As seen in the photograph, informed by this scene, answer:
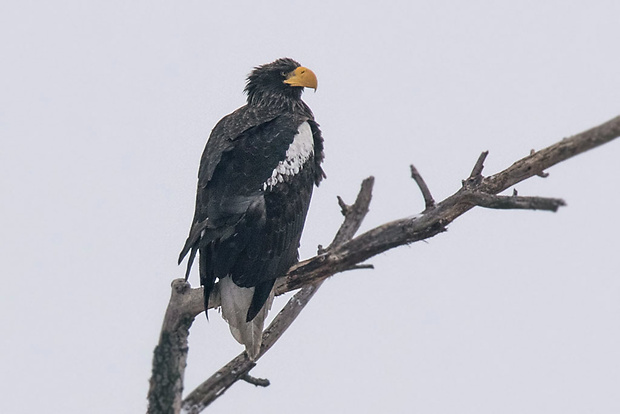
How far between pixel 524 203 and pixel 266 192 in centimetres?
196

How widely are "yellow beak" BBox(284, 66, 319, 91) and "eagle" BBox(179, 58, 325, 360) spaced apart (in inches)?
31.0

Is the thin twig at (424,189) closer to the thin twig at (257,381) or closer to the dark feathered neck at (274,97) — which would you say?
the thin twig at (257,381)

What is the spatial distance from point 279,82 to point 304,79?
23 centimetres

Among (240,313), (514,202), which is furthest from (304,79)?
(514,202)

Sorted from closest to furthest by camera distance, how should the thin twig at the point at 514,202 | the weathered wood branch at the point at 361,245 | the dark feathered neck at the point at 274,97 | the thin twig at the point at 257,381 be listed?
the thin twig at the point at 514,202 < the weathered wood branch at the point at 361,245 < the thin twig at the point at 257,381 < the dark feathered neck at the point at 274,97

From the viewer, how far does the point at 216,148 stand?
5.56 m

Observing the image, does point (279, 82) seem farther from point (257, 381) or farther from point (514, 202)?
point (514, 202)

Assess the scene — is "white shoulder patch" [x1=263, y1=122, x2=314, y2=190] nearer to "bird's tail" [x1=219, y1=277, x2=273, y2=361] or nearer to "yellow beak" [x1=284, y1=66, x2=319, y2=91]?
"bird's tail" [x1=219, y1=277, x2=273, y2=361]

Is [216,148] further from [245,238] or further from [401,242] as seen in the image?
[401,242]

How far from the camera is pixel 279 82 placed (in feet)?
22.0

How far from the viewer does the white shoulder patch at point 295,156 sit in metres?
5.38

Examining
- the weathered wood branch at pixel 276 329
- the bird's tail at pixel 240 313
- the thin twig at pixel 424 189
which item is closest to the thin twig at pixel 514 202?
the thin twig at pixel 424 189

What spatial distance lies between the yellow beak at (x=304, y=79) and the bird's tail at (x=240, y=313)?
199 cm

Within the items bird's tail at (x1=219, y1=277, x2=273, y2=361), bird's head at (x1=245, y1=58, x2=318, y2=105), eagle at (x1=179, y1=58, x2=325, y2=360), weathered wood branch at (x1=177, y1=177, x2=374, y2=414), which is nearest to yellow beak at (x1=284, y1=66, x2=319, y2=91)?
bird's head at (x1=245, y1=58, x2=318, y2=105)
